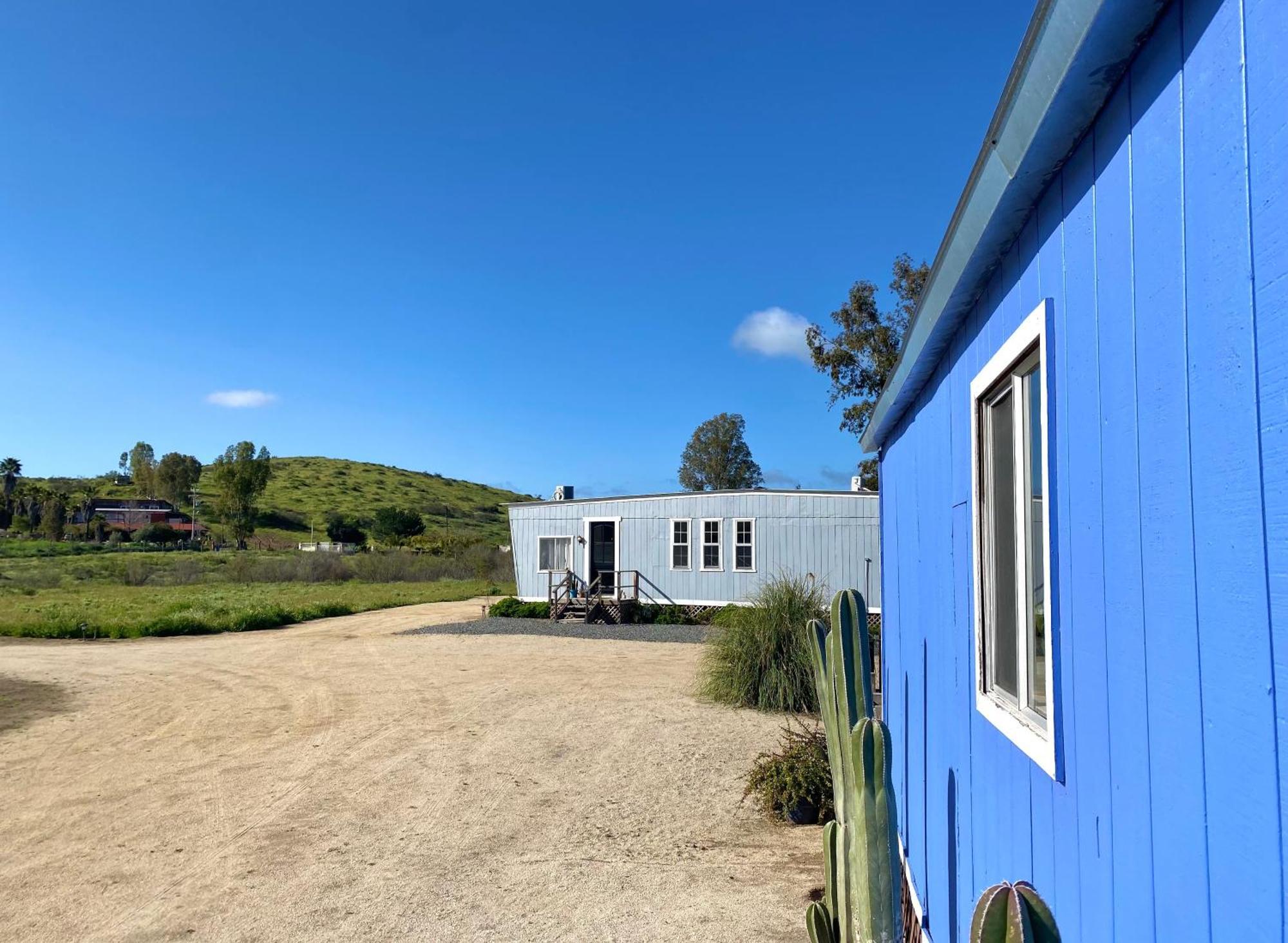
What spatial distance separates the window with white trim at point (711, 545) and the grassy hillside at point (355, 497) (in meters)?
35.2

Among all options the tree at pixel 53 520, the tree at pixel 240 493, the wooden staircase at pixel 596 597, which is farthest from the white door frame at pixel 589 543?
the tree at pixel 53 520

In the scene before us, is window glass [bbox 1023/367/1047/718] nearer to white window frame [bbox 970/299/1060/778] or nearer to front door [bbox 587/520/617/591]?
white window frame [bbox 970/299/1060/778]

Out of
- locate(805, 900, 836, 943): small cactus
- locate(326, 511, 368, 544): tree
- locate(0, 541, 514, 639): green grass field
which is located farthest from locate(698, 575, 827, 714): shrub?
locate(326, 511, 368, 544): tree

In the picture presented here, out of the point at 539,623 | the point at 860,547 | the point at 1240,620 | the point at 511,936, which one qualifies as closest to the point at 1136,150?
the point at 1240,620

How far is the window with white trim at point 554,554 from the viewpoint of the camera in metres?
22.9

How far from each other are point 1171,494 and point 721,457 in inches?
1775

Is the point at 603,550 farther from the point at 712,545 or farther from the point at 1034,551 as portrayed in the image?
the point at 1034,551

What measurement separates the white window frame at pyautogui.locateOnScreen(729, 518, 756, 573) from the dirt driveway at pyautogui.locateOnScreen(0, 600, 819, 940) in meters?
8.20

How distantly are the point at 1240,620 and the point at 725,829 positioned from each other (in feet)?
18.3

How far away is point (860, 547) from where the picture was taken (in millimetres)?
19422

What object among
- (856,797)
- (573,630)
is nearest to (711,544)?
(573,630)

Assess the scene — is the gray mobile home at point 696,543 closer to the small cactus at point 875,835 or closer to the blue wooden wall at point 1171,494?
the small cactus at point 875,835

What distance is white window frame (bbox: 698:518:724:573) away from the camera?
20984 mm

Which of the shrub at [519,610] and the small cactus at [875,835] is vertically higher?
the small cactus at [875,835]
